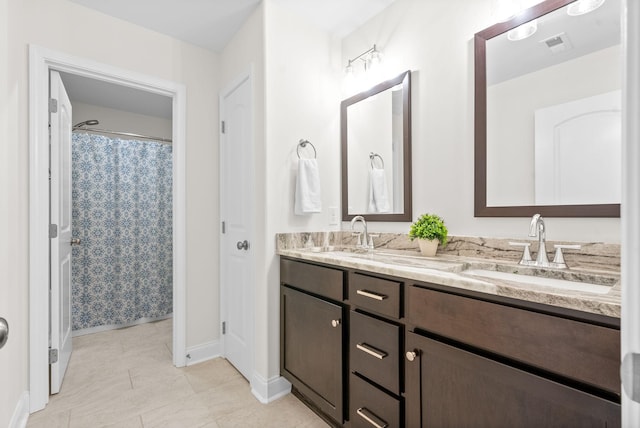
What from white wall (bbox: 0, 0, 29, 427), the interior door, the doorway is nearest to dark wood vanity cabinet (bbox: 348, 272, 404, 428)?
the interior door

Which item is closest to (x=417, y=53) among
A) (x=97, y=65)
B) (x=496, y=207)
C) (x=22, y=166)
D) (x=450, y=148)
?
(x=450, y=148)

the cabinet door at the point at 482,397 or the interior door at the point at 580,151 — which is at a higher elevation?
the interior door at the point at 580,151

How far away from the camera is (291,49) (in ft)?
6.75

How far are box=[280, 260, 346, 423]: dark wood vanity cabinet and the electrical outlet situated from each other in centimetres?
50

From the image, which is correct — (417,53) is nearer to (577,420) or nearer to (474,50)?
(474,50)

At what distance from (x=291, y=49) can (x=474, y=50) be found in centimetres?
108

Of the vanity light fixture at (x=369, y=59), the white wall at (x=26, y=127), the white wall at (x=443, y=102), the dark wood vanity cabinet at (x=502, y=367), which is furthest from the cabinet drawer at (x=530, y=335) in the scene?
the vanity light fixture at (x=369, y=59)

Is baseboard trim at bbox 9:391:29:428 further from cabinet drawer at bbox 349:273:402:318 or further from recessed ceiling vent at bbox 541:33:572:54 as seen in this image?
recessed ceiling vent at bbox 541:33:572:54

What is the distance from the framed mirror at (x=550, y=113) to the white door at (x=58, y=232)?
7.93ft

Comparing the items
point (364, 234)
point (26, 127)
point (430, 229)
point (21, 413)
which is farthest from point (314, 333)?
point (26, 127)

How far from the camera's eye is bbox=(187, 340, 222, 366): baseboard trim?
2.39m

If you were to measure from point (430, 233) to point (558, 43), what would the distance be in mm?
963

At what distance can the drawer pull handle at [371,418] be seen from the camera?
4.33ft

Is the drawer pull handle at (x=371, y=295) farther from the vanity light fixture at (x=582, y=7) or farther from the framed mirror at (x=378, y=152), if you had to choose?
the vanity light fixture at (x=582, y=7)
